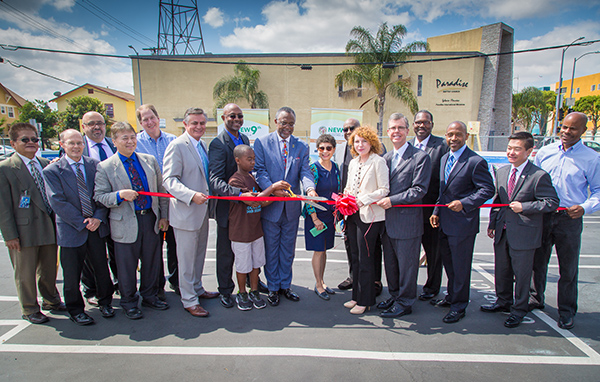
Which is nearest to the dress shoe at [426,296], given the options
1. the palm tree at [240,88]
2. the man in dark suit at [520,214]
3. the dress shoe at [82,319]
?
the man in dark suit at [520,214]

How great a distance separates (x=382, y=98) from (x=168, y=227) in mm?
25978

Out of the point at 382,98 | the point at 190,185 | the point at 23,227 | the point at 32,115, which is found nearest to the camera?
the point at 23,227

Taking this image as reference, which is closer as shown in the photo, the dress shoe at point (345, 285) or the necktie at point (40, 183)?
the necktie at point (40, 183)

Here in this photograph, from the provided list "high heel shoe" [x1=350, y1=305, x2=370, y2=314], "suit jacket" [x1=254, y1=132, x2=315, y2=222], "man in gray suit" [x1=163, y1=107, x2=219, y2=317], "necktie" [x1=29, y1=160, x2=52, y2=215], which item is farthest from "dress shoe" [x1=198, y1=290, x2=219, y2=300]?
"necktie" [x1=29, y1=160, x2=52, y2=215]

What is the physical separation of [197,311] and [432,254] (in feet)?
10.4

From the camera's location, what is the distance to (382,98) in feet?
88.9

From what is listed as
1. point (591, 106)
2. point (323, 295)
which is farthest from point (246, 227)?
point (591, 106)

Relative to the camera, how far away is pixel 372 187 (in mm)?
3693

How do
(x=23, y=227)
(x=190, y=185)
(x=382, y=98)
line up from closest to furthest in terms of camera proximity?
(x=23, y=227)
(x=190, y=185)
(x=382, y=98)

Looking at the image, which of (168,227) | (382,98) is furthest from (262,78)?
(168,227)

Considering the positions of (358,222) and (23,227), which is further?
(358,222)

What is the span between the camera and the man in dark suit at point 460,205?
11.7 feet

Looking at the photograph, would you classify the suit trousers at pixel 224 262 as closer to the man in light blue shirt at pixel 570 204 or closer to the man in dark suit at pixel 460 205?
the man in dark suit at pixel 460 205

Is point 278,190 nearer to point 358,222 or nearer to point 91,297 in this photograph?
point 358,222
